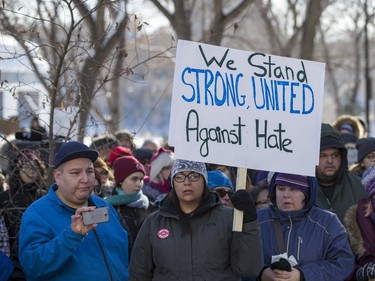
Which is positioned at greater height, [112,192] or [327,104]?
[327,104]

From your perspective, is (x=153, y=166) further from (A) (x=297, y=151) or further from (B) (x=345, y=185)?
(A) (x=297, y=151)

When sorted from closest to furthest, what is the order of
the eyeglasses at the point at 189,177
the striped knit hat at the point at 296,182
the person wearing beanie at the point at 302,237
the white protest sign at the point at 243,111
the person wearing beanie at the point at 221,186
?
the white protest sign at the point at 243,111
the eyeglasses at the point at 189,177
the person wearing beanie at the point at 302,237
the striped knit hat at the point at 296,182
the person wearing beanie at the point at 221,186

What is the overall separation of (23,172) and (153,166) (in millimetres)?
1689

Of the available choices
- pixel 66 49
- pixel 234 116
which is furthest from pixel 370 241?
pixel 66 49

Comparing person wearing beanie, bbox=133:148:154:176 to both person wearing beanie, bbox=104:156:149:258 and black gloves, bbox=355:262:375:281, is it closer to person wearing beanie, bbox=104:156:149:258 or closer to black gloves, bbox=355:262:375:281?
person wearing beanie, bbox=104:156:149:258

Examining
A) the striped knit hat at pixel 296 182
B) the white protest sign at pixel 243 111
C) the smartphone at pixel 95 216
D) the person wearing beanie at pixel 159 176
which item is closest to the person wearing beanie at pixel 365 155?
the person wearing beanie at pixel 159 176

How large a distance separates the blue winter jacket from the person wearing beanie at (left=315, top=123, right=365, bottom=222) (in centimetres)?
213

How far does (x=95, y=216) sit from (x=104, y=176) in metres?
3.19

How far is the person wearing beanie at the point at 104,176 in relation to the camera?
859 cm

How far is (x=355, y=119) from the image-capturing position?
12.5 m

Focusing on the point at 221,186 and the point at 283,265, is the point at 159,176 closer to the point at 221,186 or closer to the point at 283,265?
the point at 221,186

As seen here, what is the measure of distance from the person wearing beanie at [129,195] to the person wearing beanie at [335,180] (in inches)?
60.7

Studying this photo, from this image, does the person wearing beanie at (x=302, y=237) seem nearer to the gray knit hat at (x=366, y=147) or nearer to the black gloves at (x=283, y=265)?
the black gloves at (x=283, y=265)

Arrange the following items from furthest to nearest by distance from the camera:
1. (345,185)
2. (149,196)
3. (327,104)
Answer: (327,104) < (149,196) < (345,185)
